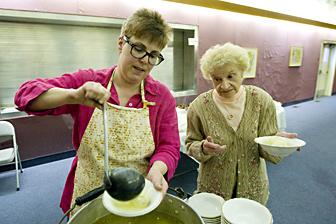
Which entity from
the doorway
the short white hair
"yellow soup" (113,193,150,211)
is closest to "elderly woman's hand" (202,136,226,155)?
the short white hair

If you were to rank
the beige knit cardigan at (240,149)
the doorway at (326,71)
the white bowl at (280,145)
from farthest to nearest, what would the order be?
the doorway at (326,71), the beige knit cardigan at (240,149), the white bowl at (280,145)

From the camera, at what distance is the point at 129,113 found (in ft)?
2.74

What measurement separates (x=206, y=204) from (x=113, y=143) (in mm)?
415

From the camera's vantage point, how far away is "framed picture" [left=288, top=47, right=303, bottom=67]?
6.35 m

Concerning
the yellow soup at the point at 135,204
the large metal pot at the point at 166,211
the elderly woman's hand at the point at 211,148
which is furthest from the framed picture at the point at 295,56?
the yellow soup at the point at 135,204

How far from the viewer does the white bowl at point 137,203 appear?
57 cm

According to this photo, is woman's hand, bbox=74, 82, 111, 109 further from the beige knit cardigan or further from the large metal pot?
the beige knit cardigan

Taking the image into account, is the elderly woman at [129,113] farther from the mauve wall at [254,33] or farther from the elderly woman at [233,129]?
the mauve wall at [254,33]

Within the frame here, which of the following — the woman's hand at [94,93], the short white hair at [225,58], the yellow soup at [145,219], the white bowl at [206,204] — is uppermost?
the short white hair at [225,58]

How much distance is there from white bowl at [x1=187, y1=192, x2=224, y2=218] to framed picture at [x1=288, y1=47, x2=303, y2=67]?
6517 mm

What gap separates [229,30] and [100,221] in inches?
186

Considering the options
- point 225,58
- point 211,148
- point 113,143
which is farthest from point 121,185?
point 225,58

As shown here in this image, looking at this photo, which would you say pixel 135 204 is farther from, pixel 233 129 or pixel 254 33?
pixel 254 33

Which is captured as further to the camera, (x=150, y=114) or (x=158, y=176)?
(x=150, y=114)
